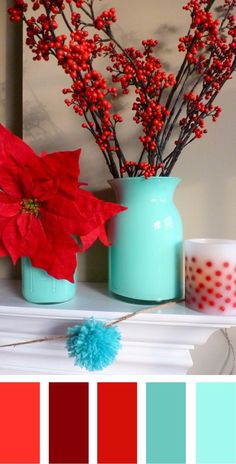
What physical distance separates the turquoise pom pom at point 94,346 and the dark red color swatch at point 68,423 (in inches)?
3.6

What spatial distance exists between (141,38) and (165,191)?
0.35 m

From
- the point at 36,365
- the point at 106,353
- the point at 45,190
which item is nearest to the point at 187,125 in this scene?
the point at 45,190

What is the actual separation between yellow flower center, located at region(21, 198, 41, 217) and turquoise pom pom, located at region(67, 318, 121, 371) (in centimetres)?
19

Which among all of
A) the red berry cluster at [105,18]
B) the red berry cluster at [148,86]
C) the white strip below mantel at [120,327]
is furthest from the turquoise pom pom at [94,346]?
the red berry cluster at [105,18]

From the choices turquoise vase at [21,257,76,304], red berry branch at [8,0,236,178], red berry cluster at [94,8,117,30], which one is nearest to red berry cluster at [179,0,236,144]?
red berry branch at [8,0,236,178]

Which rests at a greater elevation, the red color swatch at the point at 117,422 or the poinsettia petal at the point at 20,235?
the poinsettia petal at the point at 20,235

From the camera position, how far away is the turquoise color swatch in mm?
465

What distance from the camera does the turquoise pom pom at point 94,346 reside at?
1.36ft

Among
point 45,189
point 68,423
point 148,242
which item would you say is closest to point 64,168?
point 45,189

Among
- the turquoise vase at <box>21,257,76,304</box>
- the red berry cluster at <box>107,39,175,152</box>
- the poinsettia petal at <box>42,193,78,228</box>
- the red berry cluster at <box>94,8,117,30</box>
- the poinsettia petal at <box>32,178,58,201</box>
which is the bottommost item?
the turquoise vase at <box>21,257,76,304</box>

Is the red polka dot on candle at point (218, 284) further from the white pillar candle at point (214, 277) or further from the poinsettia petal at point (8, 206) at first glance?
the poinsettia petal at point (8, 206)

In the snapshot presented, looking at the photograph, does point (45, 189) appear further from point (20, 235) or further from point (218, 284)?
point (218, 284)

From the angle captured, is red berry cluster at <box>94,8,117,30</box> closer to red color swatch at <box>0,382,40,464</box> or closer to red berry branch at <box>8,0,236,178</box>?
red berry branch at <box>8,0,236,178</box>

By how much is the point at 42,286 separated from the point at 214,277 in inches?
10.7
